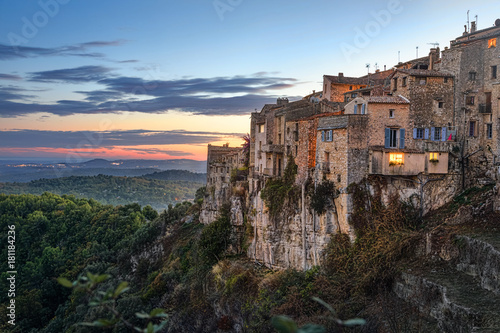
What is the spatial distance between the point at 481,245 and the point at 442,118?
37.3 feet

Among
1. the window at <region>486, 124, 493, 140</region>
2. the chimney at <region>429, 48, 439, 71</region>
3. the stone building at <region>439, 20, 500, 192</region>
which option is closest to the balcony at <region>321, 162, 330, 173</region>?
the stone building at <region>439, 20, 500, 192</region>

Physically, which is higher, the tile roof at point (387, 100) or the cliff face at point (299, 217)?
the tile roof at point (387, 100)

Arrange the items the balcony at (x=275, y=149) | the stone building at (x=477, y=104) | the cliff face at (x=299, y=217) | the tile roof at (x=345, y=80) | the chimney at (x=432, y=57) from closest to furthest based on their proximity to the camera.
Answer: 1. the stone building at (x=477, y=104)
2. the cliff face at (x=299, y=217)
3. the chimney at (x=432, y=57)
4. the balcony at (x=275, y=149)
5. the tile roof at (x=345, y=80)

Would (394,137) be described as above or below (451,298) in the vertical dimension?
above

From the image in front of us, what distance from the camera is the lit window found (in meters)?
29.8

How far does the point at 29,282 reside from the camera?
220 ft

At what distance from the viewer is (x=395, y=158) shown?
2981 cm

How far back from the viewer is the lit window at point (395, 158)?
29.8 meters

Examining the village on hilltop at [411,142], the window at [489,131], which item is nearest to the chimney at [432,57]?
the village on hilltop at [411,142]

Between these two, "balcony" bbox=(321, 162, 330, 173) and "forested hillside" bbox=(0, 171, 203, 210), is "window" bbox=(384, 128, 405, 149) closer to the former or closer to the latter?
"balcony" bbox=(321, 162, 330, 173)

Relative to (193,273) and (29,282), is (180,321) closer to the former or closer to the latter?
(193,273)

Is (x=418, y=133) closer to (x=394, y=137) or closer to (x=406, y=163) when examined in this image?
(x=394, y=137)

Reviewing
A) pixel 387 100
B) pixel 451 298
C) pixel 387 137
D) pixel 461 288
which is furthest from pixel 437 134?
pixel 451 298

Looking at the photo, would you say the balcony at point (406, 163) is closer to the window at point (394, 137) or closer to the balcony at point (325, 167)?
the window at point (394, 137)
